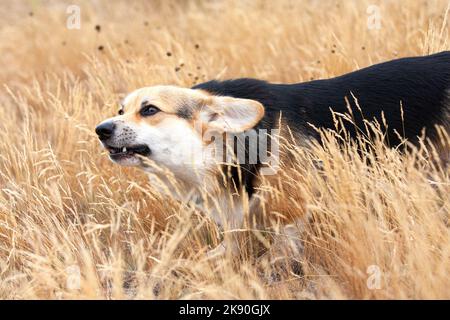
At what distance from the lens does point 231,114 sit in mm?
4121

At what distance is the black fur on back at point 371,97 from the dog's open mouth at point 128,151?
667mm

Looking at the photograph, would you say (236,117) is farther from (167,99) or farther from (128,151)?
(128,151)

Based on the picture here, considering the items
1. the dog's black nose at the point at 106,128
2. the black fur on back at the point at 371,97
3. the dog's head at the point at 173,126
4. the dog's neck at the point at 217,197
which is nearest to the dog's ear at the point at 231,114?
the dog's head at the point at 173,126

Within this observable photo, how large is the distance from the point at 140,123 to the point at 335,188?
50.5 inches

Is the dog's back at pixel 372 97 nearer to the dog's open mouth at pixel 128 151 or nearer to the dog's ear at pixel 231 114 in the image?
the dog's ear at pixel 231 114

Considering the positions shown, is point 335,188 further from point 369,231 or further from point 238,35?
point 238,35

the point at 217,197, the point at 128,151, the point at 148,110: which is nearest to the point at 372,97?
the point at 217,197

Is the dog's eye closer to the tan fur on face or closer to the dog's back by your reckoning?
the tan fur on face

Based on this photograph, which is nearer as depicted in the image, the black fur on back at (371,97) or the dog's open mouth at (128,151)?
the dog's open mouth at (128,151)

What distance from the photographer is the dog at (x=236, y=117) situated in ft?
13.3

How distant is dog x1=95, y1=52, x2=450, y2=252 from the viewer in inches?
159

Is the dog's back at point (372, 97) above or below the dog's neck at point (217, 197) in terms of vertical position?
above

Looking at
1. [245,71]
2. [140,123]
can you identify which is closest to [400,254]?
[140,123]
